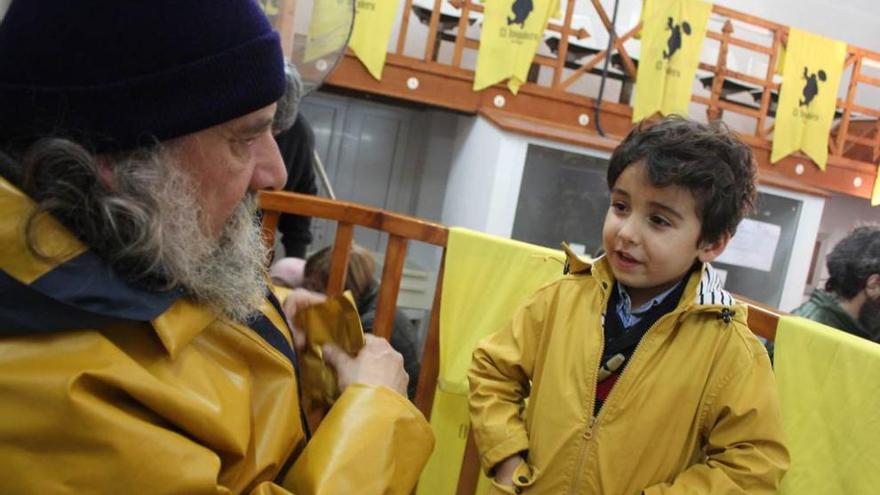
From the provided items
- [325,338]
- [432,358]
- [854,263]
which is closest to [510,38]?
[854,263]

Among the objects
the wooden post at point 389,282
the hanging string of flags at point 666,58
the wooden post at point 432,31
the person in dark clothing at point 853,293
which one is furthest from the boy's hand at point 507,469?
the wooden post at point 432,31

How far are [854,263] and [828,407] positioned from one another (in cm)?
124

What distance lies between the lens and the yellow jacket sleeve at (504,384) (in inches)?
→ 55.7

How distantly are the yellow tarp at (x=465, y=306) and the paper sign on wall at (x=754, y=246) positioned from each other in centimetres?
498

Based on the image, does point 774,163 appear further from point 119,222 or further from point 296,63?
point 119,222

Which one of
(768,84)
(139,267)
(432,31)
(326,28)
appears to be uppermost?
(768,84)

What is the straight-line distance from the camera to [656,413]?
4.18 feet

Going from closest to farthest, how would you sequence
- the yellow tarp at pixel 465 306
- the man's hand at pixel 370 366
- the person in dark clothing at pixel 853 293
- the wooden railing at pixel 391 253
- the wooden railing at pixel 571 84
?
1. the man's hand at pixel 370 366
2. the yellow tarp at pixel 465 306
3. the wooden railing at pixel 391 253
4. the person in dark clothing at pixel 853 293
5. the wooden railing at pixel 571 84

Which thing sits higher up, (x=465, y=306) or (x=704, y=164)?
(x=704, y=164)

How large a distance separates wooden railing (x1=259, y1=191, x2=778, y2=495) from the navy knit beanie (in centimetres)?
109

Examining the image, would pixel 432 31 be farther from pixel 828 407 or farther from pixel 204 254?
pixel 204 254

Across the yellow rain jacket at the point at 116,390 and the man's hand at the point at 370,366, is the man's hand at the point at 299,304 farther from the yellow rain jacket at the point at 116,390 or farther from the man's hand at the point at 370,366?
the yellow rain jacket at the point at 116,390

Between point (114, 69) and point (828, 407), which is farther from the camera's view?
point (828, 407)

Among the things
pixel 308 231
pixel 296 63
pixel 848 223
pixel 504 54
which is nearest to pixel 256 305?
pixel 296 63
